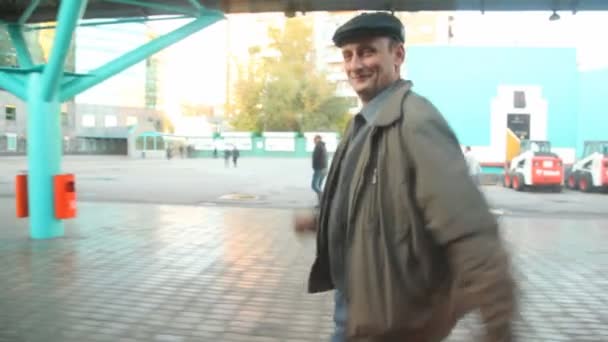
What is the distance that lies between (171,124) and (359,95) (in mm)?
95907

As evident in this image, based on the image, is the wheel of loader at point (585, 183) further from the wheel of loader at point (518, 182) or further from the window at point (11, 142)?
the window at point (11, 142)

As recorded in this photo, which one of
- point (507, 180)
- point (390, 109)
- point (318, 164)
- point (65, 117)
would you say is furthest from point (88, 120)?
point (390, 109)

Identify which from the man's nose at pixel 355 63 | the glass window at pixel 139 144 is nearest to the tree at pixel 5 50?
the man's nose at pixel 355 63

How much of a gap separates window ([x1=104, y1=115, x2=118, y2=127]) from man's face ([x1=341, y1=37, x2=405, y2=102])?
73.5m

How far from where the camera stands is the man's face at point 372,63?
1.88 metres

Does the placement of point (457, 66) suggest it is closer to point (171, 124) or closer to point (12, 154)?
point (12, 154)

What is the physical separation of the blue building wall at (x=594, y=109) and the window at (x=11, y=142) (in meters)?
43.1

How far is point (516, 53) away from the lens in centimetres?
2566

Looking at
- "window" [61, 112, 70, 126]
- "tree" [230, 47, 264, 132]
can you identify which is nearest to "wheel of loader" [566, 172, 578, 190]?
"tree" [230, 47, 264, 132]

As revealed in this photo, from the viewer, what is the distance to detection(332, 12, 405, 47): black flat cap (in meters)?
1.83

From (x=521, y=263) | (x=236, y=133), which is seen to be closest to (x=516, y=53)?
(x=521, y=263)

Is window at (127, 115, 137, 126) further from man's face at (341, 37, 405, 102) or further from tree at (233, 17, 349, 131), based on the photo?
man's face at (341, 37, 405, 102)

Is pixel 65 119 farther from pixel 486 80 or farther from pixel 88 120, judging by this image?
pixel 486 80

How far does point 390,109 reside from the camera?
170 centimetres
